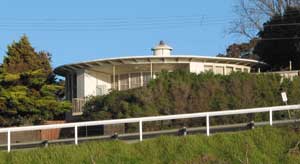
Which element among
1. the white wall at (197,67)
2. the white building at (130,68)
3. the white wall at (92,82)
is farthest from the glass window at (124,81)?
the white wall at (197,67)

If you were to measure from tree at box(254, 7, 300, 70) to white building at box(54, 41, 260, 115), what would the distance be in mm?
5478

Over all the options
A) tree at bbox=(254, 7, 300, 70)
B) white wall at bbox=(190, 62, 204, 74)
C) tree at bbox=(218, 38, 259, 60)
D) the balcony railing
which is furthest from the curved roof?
tree at bbox=(218, 38, 259, 60)

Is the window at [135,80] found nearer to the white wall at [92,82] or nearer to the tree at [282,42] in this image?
the white wall at [92,82]

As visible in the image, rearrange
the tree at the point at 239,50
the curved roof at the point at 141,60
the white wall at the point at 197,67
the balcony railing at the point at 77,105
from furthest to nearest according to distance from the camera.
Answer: the tree at the point at 239,50
the white wall at the point at 197,67
the balcony railing at the point at 77,105
the curved roof at the point at 141,60

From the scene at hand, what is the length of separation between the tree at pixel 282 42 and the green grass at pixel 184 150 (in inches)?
1273

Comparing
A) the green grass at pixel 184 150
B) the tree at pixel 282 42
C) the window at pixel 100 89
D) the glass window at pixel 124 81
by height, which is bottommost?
the green grass at pixel 184 150

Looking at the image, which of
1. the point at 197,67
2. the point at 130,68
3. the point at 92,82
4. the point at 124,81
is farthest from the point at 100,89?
the point at 197,67

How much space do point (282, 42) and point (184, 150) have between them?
1363 inches

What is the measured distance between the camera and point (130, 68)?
1775 inches

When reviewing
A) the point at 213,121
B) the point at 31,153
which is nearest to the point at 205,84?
the point at 213,121

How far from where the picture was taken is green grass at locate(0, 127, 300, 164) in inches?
734

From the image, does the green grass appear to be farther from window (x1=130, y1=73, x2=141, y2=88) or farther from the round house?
window (x1=130, y1=73, x2=141, y2=88)

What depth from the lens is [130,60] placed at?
43281 mm

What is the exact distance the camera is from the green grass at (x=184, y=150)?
18656 mm
